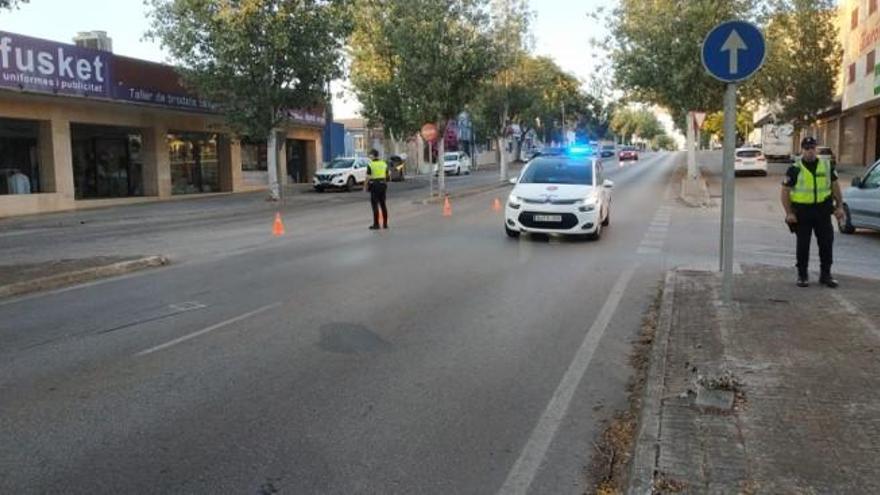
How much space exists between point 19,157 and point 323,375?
22.8 meters

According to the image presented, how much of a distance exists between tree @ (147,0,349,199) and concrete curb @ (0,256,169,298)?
51.2 feet

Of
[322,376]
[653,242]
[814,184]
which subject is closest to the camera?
[322,376]

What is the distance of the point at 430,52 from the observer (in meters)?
31.0

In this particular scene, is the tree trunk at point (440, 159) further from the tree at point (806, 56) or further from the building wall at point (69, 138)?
the tree at point (806, 56)

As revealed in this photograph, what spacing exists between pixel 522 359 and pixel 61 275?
7256 mm

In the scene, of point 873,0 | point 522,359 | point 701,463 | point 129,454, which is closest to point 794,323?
point 522,359

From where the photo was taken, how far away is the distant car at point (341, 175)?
122 ft

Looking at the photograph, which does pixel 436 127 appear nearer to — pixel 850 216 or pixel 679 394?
pixel 850 216

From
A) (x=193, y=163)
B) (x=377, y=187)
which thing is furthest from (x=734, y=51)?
(x=193, y=163)

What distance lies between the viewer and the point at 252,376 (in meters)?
6.08

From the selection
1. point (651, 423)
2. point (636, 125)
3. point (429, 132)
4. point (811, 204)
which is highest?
point (636, 125)

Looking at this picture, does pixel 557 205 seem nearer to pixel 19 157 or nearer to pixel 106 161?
pixel 19 157

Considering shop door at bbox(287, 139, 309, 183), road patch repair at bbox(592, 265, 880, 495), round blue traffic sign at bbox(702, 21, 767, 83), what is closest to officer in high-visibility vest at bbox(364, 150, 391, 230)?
road patch repair at bbox(592, 265, 880, 495)

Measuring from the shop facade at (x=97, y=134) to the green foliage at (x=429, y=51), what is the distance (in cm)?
556
